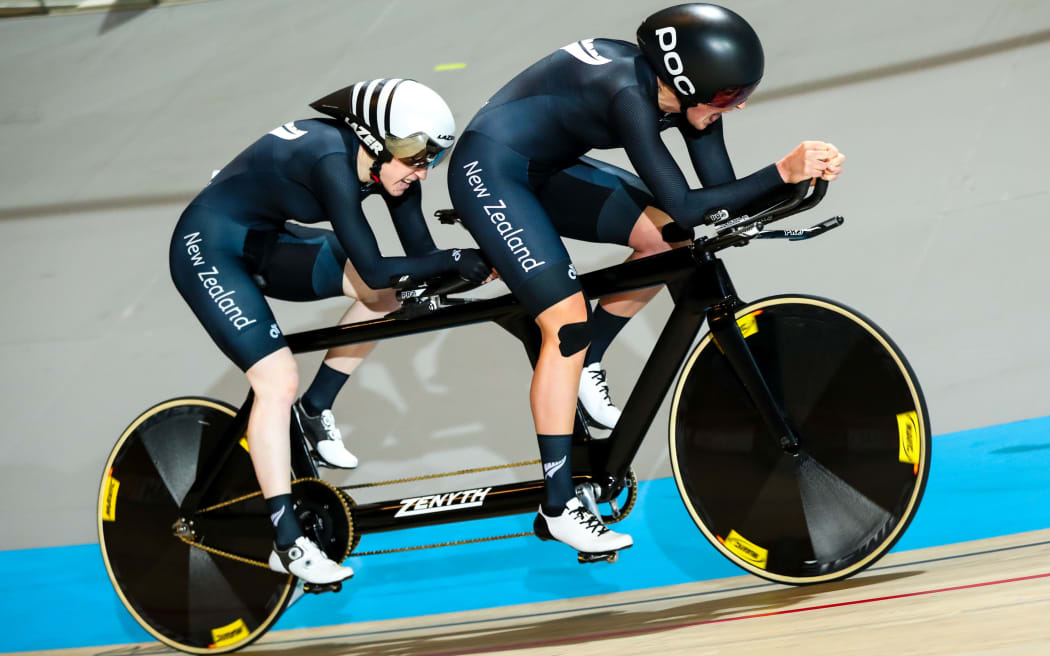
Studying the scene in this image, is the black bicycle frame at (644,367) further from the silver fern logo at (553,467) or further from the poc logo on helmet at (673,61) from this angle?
the poc logo on helmet at (673,61)

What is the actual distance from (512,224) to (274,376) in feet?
3.00

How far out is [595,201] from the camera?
2766mm

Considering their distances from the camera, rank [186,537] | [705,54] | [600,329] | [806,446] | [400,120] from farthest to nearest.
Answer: [186,537], [600,329], [400,120], [806,446], [705,54]

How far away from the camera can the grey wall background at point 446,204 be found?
14.7 feet

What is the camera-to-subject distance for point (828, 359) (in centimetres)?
250

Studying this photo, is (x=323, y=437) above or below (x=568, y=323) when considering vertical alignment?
below

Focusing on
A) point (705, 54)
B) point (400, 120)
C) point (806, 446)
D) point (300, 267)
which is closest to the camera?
point (705, 54)

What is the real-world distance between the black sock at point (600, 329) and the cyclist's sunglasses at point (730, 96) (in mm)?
729

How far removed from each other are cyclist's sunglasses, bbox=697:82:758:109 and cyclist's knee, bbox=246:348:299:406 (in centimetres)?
146

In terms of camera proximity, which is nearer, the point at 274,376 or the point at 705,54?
the point at 705,54

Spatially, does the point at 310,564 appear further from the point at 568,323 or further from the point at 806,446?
the point at 806,446

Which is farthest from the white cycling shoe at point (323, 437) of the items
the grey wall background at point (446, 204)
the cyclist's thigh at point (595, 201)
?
the grey wall background at point (446, 204)

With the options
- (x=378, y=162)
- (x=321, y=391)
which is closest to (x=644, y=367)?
(x=378, y=162)

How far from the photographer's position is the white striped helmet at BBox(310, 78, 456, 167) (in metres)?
2.64
